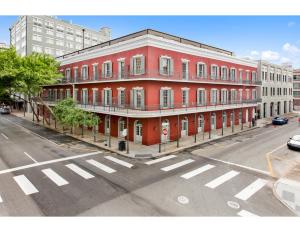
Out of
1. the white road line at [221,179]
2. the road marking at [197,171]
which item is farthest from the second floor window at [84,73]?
the white road line at [221,179]

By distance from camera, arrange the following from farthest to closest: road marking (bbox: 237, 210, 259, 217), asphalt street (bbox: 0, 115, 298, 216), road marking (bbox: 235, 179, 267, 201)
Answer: road marking (bbox: 235, 179, 267, 201)
asphalt street (bbox: 0, 115, 298, 216)
road marking (bbox: 237, 210, 259, 217)

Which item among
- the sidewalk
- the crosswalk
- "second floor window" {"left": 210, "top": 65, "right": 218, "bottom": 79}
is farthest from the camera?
"second floor window" {"left": 210, "top": 65, "right": 218, "bottom": 79}

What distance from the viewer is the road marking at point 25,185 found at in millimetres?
11586

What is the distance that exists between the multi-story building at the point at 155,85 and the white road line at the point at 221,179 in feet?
19.3

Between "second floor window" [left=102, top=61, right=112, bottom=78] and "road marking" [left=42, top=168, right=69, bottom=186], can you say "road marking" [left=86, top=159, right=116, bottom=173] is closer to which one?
"road marking" [left=42, top=168, right=69, bottom=186]

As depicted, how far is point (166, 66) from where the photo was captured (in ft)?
73.3

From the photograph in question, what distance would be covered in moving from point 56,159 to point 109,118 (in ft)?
30.0

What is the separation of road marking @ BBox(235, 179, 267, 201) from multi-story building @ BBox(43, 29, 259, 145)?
24.8 feet

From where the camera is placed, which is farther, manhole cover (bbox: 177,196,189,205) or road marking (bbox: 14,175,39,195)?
road marking (bbox: 14,175,39,195)

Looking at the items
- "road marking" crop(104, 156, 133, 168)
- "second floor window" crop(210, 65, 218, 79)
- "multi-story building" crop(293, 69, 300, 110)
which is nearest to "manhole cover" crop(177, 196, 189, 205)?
"road marking" crop(104, 156, 133, 168)

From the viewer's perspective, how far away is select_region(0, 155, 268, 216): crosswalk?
12078 mm

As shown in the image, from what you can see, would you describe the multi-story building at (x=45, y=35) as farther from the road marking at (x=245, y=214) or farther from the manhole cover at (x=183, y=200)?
the road marking at (x=245, y=214)

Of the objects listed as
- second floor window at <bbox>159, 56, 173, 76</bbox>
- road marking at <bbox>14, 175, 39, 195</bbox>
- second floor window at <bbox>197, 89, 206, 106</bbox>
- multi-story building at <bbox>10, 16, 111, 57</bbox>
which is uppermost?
multi-story building at <bbox>10, 16, 111, 57</bbox>

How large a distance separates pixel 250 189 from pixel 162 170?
17.8 ft
